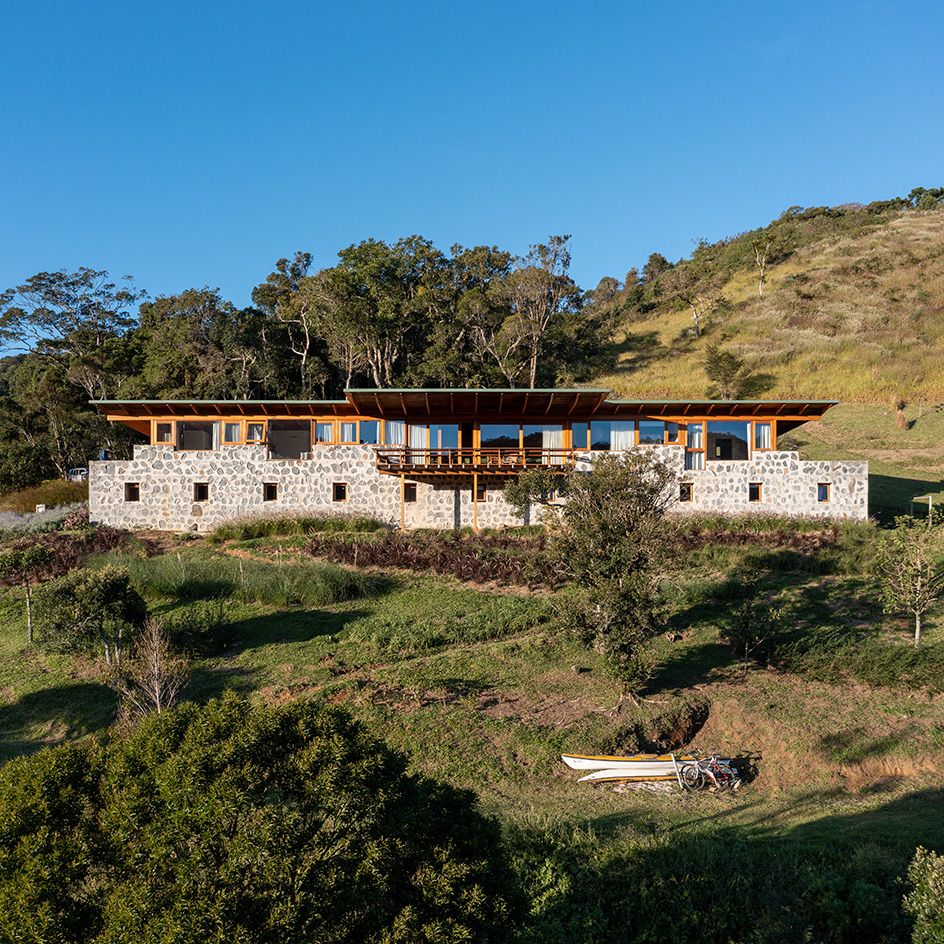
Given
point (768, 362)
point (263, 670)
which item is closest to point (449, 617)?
point (263, 670)

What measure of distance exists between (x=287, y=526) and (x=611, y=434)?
14.4 m

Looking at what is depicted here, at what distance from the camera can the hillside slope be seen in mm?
49344

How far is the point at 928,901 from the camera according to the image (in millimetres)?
6559

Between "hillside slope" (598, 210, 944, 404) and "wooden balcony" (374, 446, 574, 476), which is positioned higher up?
"hillside slope" (598, 210, 944, 404)

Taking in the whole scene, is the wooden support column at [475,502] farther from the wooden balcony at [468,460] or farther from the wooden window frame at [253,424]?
the wooden window frame at [253,424]

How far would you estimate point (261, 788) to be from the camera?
5.95 m

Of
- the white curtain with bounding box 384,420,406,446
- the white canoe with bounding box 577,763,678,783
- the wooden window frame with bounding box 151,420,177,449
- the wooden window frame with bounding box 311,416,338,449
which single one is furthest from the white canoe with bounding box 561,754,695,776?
the wooden window frame with bounding box 151,420,177,449

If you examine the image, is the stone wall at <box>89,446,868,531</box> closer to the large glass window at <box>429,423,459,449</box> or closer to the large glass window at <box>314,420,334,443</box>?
the large glass window at <box>314,420,334,443</box>

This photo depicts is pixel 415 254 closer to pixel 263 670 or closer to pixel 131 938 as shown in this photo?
pixel 263 670

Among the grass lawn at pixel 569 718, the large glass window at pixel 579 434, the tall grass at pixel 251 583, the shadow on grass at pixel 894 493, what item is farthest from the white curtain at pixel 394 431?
the shadow on grass at pixel 894 493

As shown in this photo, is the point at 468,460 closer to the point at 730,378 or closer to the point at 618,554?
the point at 618,554

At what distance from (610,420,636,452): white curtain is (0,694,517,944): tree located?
25.3m

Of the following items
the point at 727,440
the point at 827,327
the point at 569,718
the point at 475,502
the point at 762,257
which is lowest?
the point at 569,718

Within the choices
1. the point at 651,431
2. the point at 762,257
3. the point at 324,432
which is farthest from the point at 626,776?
the point at 762,257
